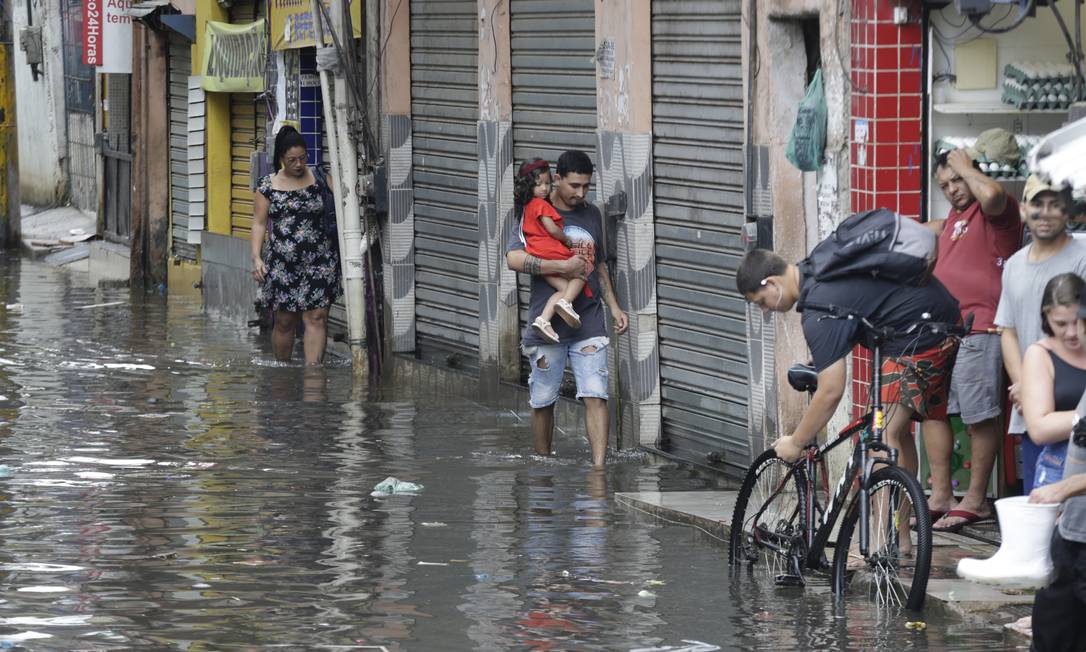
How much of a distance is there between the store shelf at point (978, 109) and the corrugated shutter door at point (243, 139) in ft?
34.9

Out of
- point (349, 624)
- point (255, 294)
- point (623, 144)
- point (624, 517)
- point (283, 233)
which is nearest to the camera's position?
point (349, 624)

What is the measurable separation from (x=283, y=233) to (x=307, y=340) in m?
0.91

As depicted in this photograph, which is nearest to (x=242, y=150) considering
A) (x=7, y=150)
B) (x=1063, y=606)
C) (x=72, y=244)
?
(x=72, y=244)

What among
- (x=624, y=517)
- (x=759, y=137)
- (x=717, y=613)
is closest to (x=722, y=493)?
(x=624, y=517)

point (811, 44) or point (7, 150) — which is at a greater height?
point (811, 44)

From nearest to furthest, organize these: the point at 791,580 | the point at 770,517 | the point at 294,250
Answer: the point at 791,580 → the point at 770,517 → the point at 294,250

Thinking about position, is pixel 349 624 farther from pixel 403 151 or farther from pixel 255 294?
pixel 255 294

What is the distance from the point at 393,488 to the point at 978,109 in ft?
11.6

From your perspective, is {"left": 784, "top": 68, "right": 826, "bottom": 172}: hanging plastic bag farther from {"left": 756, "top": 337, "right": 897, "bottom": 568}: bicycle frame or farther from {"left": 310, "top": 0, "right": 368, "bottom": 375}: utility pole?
{"left": 310, "top": 0, "right": 368, "bottom": 375}: utility pole

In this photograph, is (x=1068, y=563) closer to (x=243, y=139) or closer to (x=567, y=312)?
(x=567, y=312)

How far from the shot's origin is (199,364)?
16.3 metres

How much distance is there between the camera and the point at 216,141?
67.5 feet

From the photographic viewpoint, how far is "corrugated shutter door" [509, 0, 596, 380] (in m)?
13.0

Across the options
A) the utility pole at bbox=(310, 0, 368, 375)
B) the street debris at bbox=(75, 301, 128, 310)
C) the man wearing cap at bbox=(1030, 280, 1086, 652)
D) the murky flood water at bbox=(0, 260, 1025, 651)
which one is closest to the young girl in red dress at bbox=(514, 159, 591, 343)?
the murky flood water at bbox=(0, 260, 1025, 651)
